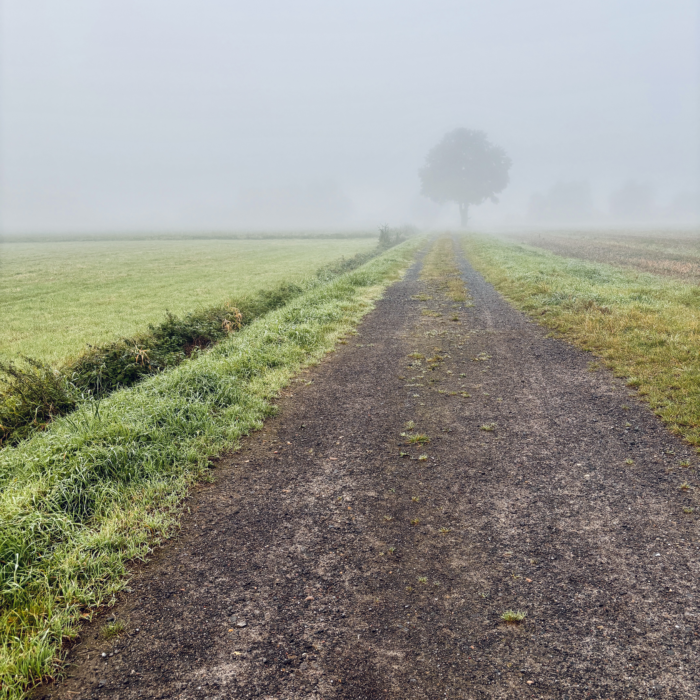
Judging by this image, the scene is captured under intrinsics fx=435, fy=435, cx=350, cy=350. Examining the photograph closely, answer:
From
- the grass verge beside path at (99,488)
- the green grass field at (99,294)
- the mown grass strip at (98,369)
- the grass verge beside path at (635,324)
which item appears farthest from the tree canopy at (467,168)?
the grass verge beside path at (99,488)

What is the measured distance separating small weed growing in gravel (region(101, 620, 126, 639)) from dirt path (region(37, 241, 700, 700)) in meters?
0.07

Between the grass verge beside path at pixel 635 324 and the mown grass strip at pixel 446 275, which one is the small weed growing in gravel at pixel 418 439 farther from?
the mown grass strip at pixel 446 275

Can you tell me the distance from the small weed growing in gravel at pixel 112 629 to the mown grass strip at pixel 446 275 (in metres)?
14.7

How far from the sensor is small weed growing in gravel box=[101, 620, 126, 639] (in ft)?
10.9

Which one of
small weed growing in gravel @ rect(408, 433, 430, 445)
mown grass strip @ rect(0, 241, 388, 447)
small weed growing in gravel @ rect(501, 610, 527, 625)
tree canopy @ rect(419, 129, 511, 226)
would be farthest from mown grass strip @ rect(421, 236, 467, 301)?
tree canopy @ rect(419, 129, 511, 226)

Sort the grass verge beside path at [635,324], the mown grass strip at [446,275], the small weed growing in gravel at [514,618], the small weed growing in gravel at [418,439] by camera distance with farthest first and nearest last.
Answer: the mown grass strip at [446,275], the grass verge beside path at [635,324], the small weed growing in gravel at [418,439], the small weed growing in gravel at [514,618]

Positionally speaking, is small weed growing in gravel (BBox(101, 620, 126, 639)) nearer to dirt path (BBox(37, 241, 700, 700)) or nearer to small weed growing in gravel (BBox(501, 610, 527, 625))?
dirt path (BBox(37, 241, 700, 700))

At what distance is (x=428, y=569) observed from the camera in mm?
3822

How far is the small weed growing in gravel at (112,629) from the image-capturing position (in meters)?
3.31

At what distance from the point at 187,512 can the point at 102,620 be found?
140 centimetres

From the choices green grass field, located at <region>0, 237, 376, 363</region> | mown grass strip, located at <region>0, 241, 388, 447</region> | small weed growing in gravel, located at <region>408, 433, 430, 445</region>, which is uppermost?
green grass field, located at <region>0, 237, 376, 363</region>

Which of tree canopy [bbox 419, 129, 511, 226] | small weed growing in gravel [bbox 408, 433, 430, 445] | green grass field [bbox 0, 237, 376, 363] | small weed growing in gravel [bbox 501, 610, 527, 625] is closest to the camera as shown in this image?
small weed growing in gravel [bbox 501, 610, 527, 625]

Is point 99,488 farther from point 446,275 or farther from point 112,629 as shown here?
point 446,275

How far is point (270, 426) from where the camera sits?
6891mm
